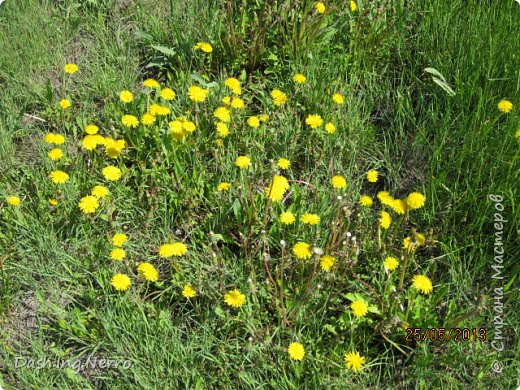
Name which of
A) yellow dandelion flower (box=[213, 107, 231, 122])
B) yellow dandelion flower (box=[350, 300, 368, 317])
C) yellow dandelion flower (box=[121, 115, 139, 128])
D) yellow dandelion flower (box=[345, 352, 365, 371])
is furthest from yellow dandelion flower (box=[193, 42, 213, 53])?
yellow dandelion flower (box=[345, 352, 365, 371])

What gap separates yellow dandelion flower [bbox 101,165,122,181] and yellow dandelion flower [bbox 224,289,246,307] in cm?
76

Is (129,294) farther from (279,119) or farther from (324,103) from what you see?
(324,103)

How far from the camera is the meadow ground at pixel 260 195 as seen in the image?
214 centimetres

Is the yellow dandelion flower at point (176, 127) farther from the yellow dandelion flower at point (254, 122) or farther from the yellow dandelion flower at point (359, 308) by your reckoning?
the yellow dandelion flower at point (359, 308)

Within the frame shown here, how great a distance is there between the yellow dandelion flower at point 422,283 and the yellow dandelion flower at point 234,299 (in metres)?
0.64

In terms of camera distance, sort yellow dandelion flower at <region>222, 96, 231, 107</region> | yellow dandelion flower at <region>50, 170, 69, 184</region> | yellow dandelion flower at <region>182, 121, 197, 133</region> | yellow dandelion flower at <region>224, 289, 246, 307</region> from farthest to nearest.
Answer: yellow dandelion flower at <region>222, 96, 231, 107</region> → yellow dandelion flower at <region>182, 121, 197, 133</region> → yellow dandelion flower at <region>50, 170, 69, 184</region> → yellow dandelion flower at <region>224, 289, 246, 307</region>

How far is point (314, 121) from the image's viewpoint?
274 cm

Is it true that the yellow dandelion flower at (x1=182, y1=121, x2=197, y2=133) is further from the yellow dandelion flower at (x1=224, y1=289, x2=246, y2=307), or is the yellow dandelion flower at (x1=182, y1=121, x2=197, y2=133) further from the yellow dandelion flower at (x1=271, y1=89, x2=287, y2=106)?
the yellow dandelion flower at (x1=224, y1=289, x2=246, y2=307)

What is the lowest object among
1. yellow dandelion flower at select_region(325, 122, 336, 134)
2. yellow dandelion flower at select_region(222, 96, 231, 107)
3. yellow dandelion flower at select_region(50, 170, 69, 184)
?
yellow dandelion flower at select_region(50, 170, 69, 184)

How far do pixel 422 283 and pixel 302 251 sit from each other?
46cm

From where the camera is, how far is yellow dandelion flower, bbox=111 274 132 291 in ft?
7.15

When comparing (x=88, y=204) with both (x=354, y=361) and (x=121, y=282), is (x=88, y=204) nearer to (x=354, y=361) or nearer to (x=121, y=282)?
(x=121, y=282)

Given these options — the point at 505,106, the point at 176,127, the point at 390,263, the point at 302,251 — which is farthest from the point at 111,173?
the point at 505,106

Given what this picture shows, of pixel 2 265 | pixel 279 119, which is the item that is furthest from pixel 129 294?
pixel 279 119
